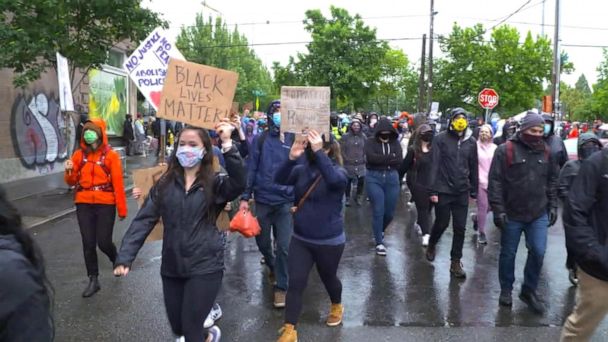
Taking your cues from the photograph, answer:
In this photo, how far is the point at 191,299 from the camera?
3.32 meters

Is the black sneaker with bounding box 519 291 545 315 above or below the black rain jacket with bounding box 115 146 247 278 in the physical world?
below

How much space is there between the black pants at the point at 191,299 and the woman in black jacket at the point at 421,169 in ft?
15.1

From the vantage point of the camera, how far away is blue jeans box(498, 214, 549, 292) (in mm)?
5043

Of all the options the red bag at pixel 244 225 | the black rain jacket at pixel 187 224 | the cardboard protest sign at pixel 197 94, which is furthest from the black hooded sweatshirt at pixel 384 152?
the black rain jacket at pixel 187 224

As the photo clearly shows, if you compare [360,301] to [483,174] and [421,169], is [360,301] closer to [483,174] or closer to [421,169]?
[421,169]

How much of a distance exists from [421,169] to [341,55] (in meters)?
26.2

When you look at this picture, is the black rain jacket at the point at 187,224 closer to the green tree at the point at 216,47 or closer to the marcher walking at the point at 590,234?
the marcher walking at the point at 590,234

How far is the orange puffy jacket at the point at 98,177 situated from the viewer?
5402 millimetres

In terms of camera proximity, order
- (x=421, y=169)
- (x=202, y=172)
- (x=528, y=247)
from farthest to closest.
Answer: (x=421, y=169) → (x=528, y=247) → (x=202, y=172)

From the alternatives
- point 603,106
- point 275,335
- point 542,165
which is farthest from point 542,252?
point 603,106

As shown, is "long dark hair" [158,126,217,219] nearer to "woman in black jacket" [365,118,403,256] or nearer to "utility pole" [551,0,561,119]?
"woman in black jacket" [365,118,403,256]

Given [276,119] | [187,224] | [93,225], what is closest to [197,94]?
[187,224]

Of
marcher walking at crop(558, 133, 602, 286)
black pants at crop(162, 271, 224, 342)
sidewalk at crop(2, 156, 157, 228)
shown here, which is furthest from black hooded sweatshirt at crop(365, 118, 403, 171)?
sidewalk at crop(2, 156, 157, 228)

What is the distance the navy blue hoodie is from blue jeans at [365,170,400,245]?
2.96 m
